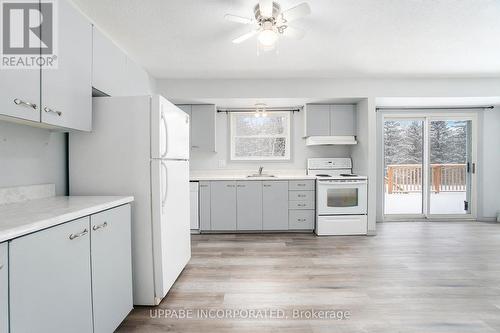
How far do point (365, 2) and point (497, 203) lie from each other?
16.3 ft

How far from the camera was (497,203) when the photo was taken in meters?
4.86

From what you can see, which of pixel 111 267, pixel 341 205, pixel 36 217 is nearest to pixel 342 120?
pixel 341 205

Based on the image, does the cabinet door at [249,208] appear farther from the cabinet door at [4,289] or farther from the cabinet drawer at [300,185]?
the cabinet door at [4,289]

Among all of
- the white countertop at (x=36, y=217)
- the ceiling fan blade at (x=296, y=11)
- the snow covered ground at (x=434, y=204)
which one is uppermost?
the ceiling fan blade at (x=296, y=11)

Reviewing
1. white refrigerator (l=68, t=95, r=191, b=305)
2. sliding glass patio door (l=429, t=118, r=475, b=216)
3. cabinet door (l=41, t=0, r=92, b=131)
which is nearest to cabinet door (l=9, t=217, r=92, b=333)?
white refrigerator (l=68, t=95, r=191, b=305)

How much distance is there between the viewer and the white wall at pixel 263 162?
4715 mm

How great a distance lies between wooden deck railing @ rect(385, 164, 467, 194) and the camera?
5016mm

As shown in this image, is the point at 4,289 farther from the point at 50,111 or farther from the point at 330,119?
the point at 330,119

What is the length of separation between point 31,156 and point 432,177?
597 centimetres

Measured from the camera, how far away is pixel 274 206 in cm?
411

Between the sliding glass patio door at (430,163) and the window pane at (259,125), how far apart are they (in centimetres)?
195

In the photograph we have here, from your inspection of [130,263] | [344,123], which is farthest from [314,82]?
[130,263]

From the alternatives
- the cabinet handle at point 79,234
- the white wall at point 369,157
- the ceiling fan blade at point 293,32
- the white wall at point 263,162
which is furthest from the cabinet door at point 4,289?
the white wall at point 369,157

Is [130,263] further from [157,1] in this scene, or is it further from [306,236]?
[306,236]
